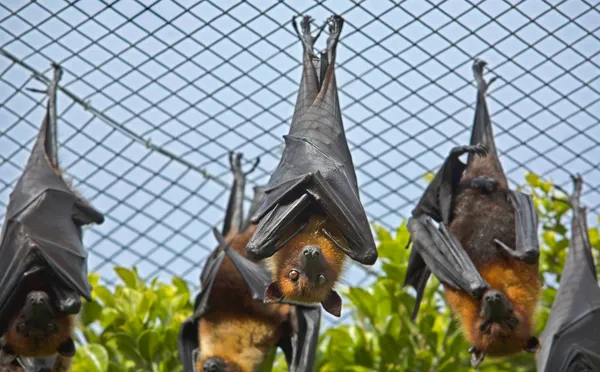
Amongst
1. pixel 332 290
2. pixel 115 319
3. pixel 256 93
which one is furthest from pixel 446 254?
pixel 115 319

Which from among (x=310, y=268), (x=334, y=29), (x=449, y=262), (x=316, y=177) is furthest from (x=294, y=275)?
(x=449, y=262)

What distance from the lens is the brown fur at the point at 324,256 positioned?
20.6ft

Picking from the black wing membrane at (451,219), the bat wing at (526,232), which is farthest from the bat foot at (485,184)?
the bat wing at (526,232)

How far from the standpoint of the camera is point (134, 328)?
886 cm

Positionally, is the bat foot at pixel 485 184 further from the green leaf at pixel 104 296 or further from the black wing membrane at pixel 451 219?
the green leaf at pixel 104 296

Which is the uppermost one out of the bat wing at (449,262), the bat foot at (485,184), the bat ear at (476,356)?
the bat foot at (485,184)

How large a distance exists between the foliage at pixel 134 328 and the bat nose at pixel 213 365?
2.01ft

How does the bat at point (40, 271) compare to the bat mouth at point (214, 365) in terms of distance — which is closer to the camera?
the bat at point (40, 271)

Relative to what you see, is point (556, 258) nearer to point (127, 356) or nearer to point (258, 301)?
point (258, 301)

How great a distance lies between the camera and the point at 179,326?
8.88 meters

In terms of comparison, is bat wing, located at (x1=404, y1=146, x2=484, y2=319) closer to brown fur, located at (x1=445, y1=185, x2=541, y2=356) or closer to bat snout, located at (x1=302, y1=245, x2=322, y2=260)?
brown fur, located at (x1=445, y1=185, x2=541, y2=356)

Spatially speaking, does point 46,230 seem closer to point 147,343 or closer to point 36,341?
point 36,341

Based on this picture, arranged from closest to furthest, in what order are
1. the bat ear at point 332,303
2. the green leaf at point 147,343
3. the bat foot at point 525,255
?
the bat ear at point 332,303 → the bat foot at point 525,255 → the green leaf at point 147,343

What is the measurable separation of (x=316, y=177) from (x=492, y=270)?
214 centimetres
